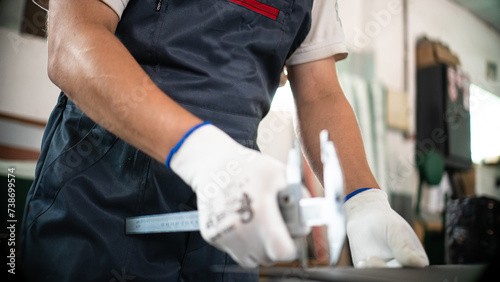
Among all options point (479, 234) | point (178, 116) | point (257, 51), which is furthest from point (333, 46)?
point (479, 234)

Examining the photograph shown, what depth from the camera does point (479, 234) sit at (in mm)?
1532

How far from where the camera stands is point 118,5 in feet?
2.66

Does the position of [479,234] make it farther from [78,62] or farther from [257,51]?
[78,62]

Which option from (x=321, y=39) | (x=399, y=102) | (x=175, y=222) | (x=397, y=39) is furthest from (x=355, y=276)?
(x=397, y=39)

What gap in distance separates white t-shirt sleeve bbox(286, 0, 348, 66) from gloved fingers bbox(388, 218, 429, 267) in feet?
1.74

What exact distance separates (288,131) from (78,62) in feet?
7.85

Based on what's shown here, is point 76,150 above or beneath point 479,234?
above

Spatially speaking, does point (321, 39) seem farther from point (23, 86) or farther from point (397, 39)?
point (397, 39)

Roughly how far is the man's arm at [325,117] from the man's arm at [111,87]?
51cm

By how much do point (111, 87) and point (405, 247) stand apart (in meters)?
0.60

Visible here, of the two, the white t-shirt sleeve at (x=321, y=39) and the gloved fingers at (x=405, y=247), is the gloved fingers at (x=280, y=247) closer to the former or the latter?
the gloved fingers at (x=405, y=247)

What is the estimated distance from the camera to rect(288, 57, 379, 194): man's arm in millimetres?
1029

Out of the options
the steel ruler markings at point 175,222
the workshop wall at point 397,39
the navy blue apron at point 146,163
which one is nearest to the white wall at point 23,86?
the navy blue apron at point 146,163

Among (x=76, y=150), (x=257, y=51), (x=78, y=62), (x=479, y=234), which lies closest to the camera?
(x=78, y=62)
